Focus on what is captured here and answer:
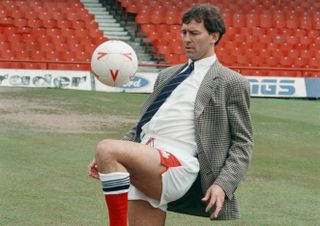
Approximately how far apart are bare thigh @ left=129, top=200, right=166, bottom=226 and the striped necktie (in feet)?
1.52

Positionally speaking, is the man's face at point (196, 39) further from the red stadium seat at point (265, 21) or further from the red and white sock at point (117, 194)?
the red stadium seat at point (265, 21)

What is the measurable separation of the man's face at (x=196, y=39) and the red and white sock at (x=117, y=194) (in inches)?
35.0

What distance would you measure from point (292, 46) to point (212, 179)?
79.2 feet

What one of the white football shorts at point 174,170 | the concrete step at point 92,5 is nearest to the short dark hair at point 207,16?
the white football shorts at point 174,170

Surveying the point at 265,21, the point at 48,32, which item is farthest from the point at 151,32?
the point at 265,21

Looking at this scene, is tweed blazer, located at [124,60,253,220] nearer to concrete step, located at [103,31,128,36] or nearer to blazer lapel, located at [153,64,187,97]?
blazer lapel, located at [153,64,187,97]

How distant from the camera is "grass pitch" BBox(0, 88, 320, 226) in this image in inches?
320

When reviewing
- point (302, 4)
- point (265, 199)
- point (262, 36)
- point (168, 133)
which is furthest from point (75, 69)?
point (168, 133)

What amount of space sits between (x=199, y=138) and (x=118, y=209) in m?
0.62

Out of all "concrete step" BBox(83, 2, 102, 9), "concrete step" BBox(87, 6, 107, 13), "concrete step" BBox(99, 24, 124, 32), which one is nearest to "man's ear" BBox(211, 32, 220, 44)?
"concrete step" BBox(99, 24, 124, 32)

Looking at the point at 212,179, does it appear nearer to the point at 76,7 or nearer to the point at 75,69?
the point at 75,69

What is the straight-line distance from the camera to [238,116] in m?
4.57

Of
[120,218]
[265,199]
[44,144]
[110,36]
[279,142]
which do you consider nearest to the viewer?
[120,218]

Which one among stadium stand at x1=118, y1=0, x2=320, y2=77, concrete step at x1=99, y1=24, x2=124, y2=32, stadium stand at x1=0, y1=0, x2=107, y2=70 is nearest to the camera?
stadium stand at x1=0, y1=0, x2=107, y2=70
